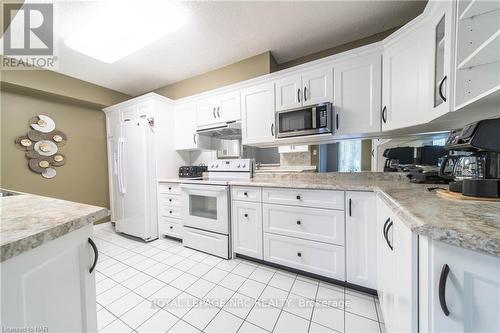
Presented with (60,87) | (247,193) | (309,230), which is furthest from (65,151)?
(309,230)

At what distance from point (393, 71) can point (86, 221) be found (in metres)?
2.31

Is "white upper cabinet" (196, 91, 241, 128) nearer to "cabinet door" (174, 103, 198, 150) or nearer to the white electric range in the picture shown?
"cabinet door" (174, 103, 198, 150)

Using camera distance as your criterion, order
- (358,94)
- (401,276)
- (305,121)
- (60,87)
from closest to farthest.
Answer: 1. (401,276)
2. (358,94)
3. (305,121)
4. (60,87)

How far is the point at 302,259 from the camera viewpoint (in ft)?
5.51

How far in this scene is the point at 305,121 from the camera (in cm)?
190

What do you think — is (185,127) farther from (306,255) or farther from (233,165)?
(306,255)

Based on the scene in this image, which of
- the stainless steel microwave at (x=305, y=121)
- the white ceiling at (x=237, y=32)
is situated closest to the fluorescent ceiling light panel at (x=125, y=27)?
the white ceiling at (x=237, y=32)

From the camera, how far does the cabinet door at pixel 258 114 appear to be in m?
2.18

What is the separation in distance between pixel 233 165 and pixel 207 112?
2.89 feet

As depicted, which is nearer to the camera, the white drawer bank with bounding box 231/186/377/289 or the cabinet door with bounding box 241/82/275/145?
the white drawer bank with bounding box 231/186/377/289

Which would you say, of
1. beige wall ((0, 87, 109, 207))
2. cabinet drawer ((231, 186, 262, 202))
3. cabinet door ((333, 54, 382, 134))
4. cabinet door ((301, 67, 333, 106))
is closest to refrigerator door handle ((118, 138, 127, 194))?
beige wall ((0, 87, 109, 207))

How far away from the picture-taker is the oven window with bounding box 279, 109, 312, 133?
1887 mm

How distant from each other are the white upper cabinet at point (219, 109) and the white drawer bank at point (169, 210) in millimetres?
1033

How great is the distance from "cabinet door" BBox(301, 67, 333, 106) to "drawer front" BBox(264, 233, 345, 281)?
1.44m
